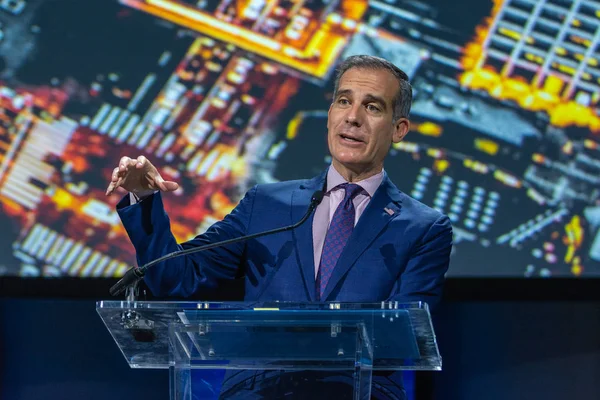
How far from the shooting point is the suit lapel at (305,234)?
2244 mm

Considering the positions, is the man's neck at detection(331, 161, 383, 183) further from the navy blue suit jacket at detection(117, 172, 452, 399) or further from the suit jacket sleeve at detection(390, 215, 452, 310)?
the suit jacket sleeve at detection(390, 215, 452, 310)

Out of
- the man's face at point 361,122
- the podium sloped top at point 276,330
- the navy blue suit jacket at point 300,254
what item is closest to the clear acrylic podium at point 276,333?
the podium sloped top at point 276,330

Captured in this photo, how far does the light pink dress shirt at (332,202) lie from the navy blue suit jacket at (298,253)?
3 centimetres

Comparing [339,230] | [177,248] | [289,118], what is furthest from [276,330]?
[289,118]

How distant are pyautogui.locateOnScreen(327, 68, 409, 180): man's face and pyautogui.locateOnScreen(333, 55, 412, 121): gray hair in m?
→ 0.02

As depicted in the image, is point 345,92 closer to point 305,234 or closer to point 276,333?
point 305,234

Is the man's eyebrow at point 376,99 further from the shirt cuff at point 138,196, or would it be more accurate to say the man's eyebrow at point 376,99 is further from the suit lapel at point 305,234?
the shirt cuff at point 138,196

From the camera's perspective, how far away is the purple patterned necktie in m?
2.27

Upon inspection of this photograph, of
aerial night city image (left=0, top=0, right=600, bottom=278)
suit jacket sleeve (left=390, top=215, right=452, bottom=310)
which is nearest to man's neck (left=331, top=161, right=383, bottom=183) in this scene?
suit jacket sleeve (left=390, top=215, right=452, bottom=310)

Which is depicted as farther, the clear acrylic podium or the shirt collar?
the shirt collar

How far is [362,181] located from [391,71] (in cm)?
33

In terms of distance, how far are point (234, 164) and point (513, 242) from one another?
112cm

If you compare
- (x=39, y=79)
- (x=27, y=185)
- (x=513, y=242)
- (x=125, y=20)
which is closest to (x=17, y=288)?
(x=27, y=185)

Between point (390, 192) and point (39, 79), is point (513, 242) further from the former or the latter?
point (39, 79)
